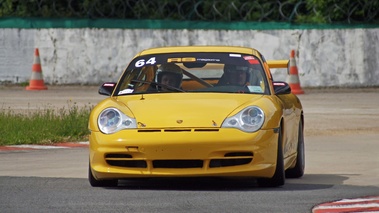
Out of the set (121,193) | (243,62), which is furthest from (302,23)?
(121,193)

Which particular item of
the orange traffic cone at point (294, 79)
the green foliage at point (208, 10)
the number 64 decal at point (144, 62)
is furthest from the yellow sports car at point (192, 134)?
the green foliage at point (208, 10)

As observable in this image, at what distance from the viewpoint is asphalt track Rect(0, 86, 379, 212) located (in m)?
11.5

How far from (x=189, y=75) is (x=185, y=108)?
4.47ft

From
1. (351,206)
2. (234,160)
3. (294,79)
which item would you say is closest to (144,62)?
(234,160)

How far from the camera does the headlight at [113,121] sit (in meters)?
10.5

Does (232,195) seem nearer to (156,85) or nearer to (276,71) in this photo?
(156,85)

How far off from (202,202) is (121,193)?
93 centimetres

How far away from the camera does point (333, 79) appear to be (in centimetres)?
2553

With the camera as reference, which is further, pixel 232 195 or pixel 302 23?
pixel 302 23

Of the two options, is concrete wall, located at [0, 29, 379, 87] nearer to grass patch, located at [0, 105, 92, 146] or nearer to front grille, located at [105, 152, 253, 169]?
grass patch, located at [0, 105, 92, 146]

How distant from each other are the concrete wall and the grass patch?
29.8 feet

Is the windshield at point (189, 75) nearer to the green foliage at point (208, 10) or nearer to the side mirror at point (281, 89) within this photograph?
the side mirror at point (281, 89)

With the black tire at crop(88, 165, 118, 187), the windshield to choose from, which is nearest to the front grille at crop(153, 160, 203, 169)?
the black tire at crop(88, 165, 118, 187)

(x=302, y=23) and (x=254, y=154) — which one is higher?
(x=254, y=154)
